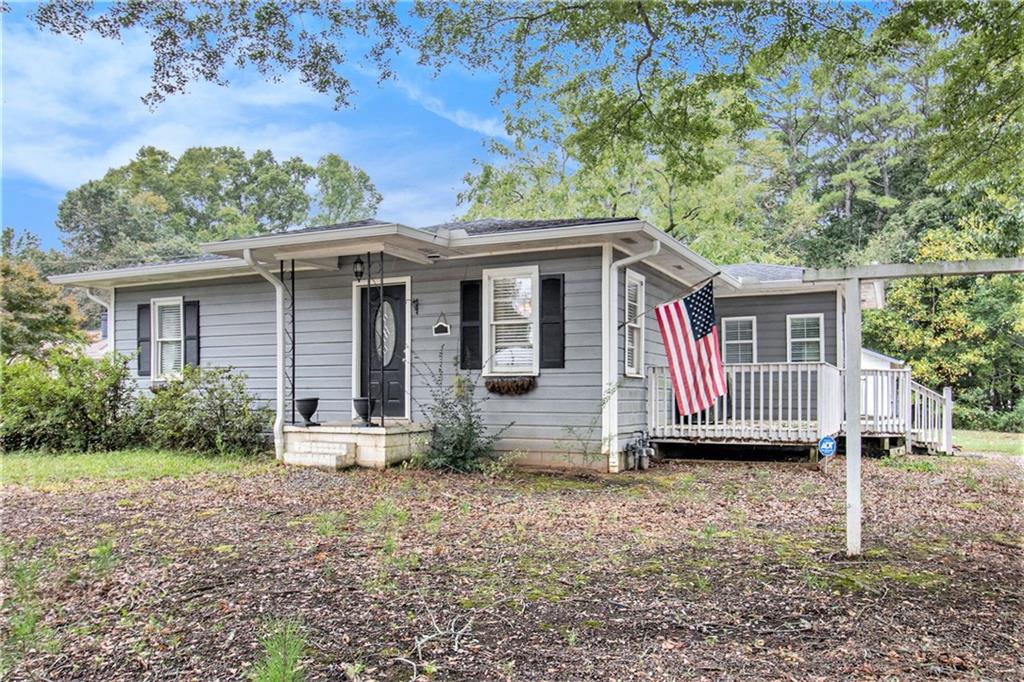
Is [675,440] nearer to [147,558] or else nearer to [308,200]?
[147,558]

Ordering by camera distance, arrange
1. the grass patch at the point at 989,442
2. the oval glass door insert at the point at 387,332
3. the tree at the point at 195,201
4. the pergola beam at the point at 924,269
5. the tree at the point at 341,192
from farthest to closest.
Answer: the tree at the point at 341,192 → the tree at the point at 195,201 → the grass patch at the point at 989,442 → the oval glass door insert at the point at 387,332 → the pergola beam at the point at 924,269

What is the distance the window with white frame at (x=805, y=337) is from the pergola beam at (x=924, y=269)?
8.26 metres

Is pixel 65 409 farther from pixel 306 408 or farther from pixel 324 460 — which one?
pixel 324 460

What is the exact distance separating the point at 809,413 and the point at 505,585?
21.2ft

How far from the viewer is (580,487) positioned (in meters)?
6.77

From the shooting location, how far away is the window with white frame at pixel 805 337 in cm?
1177

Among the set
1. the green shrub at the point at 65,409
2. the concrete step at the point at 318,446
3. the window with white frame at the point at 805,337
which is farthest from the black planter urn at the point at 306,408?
the window with white frame at the point at 805,337

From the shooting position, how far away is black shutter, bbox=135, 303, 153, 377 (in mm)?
10680

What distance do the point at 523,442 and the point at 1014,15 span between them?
5.85 m

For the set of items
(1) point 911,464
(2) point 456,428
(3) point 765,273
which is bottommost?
(1) point 911,464

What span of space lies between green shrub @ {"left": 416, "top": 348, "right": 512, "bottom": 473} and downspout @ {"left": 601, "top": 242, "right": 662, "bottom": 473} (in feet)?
3.79

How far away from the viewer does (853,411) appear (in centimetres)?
397

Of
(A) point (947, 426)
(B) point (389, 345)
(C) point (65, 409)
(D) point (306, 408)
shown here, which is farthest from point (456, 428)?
(A) point (947, 426)

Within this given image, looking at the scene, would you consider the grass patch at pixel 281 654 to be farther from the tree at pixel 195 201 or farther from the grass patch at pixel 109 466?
the tree at pixel 195 201
